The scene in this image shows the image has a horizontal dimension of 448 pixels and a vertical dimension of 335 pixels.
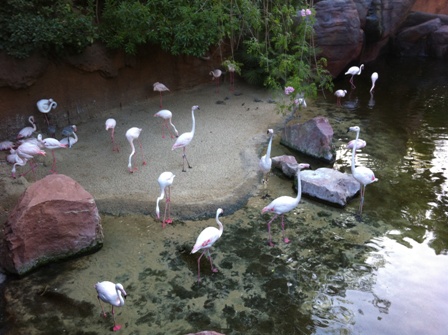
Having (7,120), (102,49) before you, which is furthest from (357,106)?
(7,120)

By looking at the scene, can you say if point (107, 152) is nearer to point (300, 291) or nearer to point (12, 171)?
point (12, 171)

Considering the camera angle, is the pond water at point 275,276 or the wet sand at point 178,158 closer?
the pond water at point 275,276

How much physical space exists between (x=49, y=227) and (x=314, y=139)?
4860 millimetres

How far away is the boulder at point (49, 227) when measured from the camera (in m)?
4.68

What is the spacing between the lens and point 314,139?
25.4 feet

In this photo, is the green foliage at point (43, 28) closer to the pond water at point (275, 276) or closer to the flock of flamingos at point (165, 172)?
the flock of flamingos at point (165, 172)

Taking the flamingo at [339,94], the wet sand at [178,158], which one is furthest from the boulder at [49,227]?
the flamingo at [339,94]

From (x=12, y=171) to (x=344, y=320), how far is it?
4992 mm

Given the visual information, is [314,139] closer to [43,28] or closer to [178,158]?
[178,158]

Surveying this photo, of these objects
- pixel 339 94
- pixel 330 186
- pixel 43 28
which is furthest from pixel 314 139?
pixel 43 28

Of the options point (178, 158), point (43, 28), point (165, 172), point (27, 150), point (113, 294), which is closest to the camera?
point (113, 294)

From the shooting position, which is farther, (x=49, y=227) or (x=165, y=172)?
(x=165, y=172)

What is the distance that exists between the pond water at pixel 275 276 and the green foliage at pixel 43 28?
12.3 feet

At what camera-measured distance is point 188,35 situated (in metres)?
8.39
